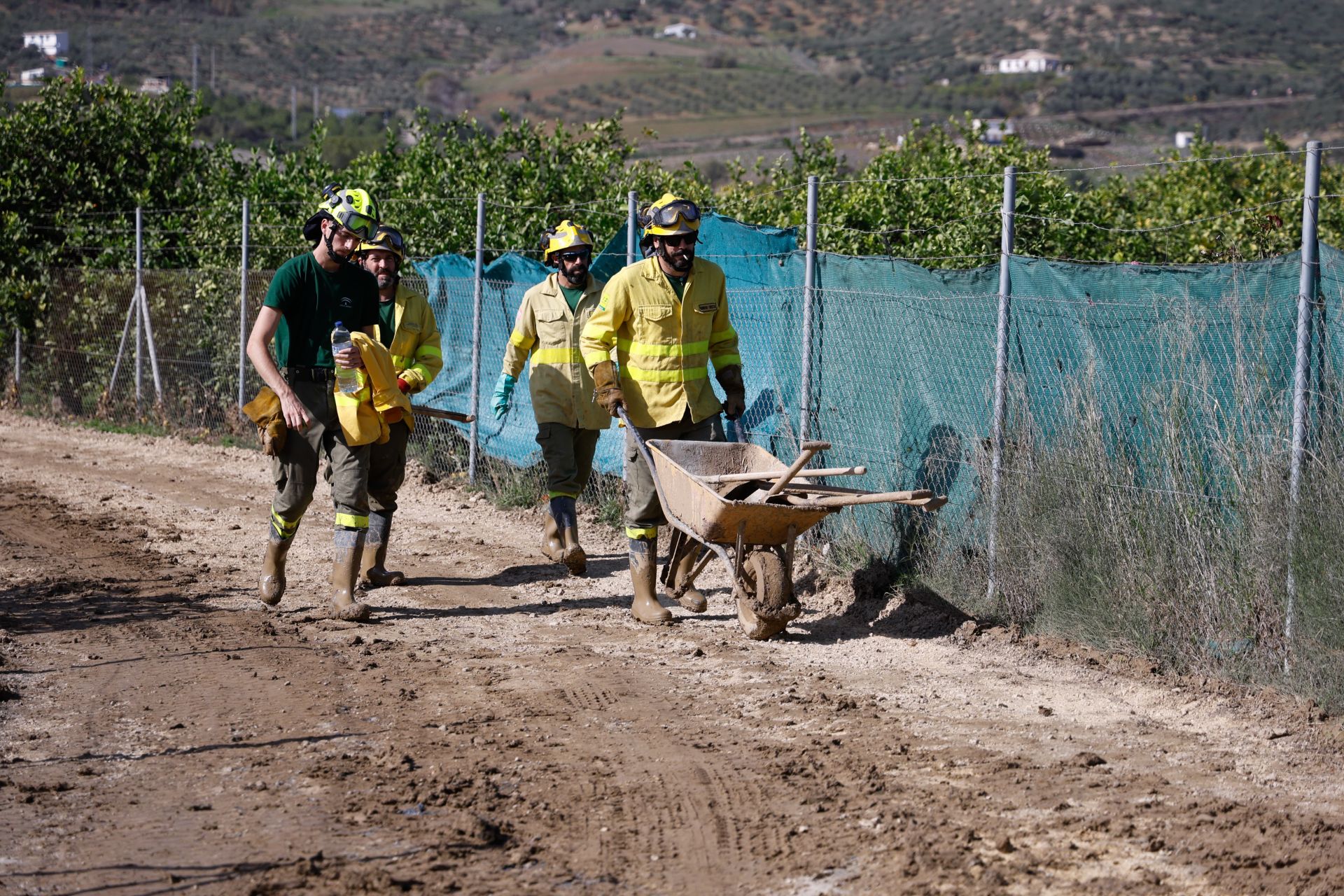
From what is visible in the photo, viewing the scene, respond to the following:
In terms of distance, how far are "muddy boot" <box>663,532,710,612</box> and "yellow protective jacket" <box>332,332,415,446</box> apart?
1589mm

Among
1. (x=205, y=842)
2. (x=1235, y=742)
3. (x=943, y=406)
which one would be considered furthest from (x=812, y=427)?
(x=205, y=842)

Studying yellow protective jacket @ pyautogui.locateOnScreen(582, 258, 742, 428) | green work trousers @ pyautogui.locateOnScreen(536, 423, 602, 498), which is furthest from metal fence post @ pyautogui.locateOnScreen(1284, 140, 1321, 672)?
green work trousers @ pyautogui.locateOnScreen(536, 423, 602, 498)

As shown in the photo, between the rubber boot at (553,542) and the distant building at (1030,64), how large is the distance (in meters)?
78.4

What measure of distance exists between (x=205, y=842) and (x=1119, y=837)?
2794 millimetres

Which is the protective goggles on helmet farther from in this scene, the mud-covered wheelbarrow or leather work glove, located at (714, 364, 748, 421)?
the mud-covered wheelbarrow

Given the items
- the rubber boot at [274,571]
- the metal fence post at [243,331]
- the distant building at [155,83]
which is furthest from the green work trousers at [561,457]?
the distant building at [155,83]

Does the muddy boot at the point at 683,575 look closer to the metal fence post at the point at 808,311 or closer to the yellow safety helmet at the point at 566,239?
the metal fence post at the point at 808,311

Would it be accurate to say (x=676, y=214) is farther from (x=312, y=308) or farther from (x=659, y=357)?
(x=312, y=308)

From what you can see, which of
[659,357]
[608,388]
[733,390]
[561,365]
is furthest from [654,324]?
[561,365]

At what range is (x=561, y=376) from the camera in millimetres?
8914

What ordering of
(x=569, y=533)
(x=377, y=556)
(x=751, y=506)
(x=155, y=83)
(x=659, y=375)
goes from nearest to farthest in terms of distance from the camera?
(x=751, y=506) < (x=659, y=375) < (x=377, y=556) < (x=569, y=533) < (x=155, y=83)

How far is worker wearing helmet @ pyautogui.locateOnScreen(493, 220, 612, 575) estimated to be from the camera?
8.91 m

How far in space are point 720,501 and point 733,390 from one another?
1210 millimetres

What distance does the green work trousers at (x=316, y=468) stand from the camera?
734 cm
